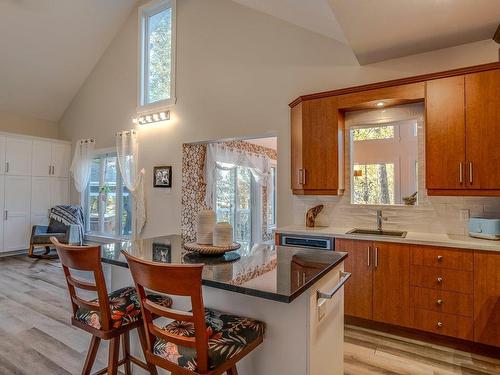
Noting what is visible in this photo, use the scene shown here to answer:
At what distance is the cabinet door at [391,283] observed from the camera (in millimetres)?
2555

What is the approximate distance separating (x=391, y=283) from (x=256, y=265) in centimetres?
164

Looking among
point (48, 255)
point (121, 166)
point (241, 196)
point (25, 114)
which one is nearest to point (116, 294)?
point (121, 166)

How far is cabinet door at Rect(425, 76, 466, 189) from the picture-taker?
8.34 ft

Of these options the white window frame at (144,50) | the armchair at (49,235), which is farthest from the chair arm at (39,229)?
the white window frame at (144,50)

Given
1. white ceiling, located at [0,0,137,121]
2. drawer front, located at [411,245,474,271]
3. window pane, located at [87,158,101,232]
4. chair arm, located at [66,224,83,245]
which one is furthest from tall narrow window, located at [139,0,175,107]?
drawer front, located at [411,245,474,271]

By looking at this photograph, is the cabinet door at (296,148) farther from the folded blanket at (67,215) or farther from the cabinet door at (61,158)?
the cabinet door at (61,158)

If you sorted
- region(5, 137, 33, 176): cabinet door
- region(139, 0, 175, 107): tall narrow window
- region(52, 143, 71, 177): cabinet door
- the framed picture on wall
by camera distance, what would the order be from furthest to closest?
region(52, 143, 71, 177): cabinet door < region(5, 137, 33, 176): cabinet door < region(139, 0, 175, 107): tall narrow window < the framed picture on wall

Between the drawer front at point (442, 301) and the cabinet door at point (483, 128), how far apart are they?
93 cm

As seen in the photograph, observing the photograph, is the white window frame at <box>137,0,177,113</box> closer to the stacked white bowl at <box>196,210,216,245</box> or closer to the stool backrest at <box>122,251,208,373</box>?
the stacked white bowl at <box>196,210,216,245</box>

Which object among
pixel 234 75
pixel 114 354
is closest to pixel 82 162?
pixel 234 75

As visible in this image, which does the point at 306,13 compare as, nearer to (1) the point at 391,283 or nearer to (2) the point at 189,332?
(1) the point at 391,283

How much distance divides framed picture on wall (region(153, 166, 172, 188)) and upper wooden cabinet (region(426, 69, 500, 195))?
3.62 m

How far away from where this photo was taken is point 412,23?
7.94 feet

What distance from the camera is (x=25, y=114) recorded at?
6.40m
